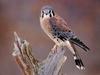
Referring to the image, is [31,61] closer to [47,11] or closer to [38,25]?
[47,11]

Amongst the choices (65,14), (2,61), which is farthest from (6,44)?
(65,14)

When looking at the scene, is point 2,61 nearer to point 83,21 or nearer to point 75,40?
point 83,21

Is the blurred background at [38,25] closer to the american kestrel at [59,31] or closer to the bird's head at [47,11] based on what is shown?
the american kestrel at [59,31]

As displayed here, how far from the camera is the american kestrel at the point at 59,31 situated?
5.50 meters

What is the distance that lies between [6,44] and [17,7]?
0.94 metres

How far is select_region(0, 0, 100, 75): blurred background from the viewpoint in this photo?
10.3 meters

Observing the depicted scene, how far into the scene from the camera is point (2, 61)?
411 inches

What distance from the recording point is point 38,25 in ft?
35.3

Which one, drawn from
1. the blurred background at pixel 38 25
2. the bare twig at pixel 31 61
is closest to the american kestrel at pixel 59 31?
the bare twig at pixel 31 61

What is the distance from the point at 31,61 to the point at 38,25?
5.84 meters

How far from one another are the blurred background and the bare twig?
16.3 feet

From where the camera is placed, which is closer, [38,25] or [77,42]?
[77,42]

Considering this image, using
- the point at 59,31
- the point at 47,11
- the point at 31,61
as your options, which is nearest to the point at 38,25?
the point at 59,31

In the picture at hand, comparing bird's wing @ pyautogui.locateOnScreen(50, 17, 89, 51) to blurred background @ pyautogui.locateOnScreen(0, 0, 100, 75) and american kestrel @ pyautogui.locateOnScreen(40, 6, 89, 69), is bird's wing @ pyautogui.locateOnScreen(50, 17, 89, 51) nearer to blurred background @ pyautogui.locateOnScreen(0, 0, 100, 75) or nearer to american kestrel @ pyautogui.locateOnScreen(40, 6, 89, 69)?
american kestrel @ pyautogui.locateOnScreen(40, 6, 89, 69)
